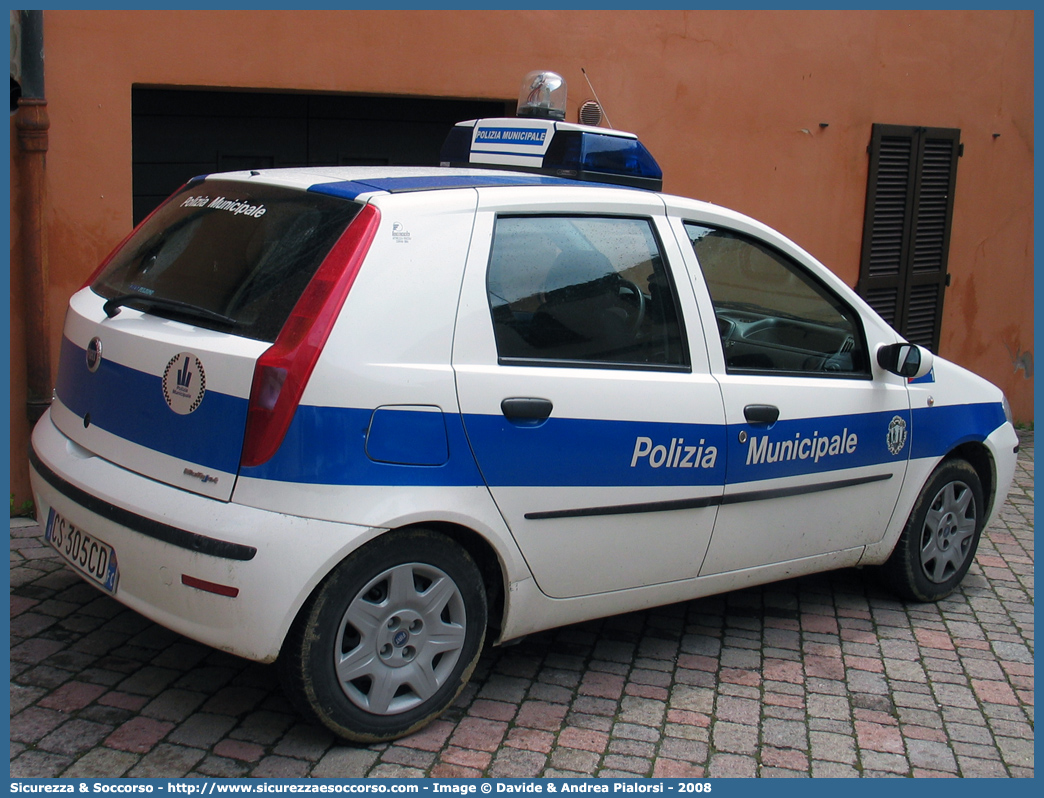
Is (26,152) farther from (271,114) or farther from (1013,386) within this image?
(1013,386)

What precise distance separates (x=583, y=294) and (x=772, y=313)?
104 cm

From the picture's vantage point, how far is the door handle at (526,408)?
3.21 metres

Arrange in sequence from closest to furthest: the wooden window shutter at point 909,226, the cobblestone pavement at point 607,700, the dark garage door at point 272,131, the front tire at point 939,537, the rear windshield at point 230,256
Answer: the rear windshield at point 230,256, the cobblestone pavement at point 607,700, the front tire at point 939,537, the dark garage door at point 272,131, the wooden window shutter at point 909,226

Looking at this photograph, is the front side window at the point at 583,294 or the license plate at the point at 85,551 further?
the front side window at the point at 583,294

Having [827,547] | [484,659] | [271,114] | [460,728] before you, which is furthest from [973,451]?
[271,114]

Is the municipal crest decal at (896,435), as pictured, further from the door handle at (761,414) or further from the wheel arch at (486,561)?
the wheel arch at (486,561)

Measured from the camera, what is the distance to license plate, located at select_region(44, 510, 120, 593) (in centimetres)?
313

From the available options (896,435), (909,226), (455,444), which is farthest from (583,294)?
(909,226)

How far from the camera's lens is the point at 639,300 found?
3.65 meters

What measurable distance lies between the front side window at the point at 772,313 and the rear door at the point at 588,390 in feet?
0.69

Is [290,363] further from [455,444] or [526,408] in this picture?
[526,408]

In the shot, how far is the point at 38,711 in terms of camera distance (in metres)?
3.31

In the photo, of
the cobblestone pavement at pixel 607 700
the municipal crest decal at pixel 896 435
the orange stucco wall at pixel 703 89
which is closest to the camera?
the cobblestone pavement at pixel 607 700

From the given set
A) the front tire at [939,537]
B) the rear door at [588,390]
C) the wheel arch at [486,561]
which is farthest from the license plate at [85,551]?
the front tire at [939,537]
